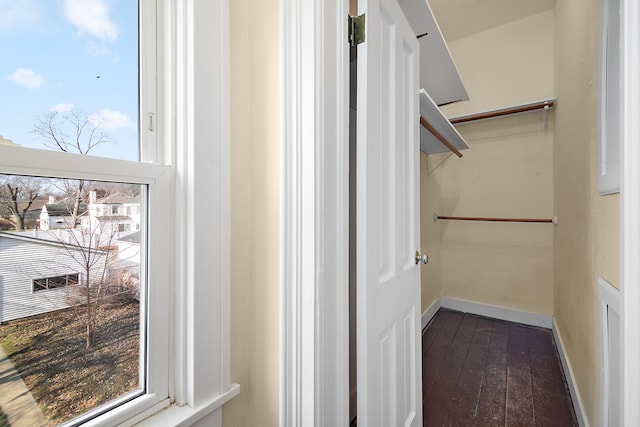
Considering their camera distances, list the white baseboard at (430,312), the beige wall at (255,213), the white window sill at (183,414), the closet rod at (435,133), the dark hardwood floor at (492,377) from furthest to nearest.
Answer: the white baseboard at (430,312)
the closet rod at (435,133)
the dark hardwood floor at (492,377)
the beige wall at (255,213)
the white window sill at (183,414)

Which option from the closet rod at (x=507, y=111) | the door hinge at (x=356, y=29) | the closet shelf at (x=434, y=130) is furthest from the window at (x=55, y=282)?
the closet rod at (x=507, y=111)

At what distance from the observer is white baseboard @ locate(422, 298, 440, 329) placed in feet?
7.98

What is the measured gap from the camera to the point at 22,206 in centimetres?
48

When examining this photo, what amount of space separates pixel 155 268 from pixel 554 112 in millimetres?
3160

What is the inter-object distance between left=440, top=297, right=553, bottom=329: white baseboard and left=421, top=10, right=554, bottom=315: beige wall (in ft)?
0.17

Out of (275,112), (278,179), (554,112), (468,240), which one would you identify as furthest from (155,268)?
(554,112)

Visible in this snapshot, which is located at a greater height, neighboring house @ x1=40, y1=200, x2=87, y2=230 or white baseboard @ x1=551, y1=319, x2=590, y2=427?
neighboring house @ x1=40, y1=200, x2=87, y2=230

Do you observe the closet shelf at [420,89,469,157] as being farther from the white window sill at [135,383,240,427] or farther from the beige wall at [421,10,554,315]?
the white window sill at [135,383,240,427]

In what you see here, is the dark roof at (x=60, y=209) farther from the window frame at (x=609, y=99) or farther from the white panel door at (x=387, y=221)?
the window frame at (x=609, y=99)

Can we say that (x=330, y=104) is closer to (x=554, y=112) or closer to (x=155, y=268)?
(x=155, y=268)

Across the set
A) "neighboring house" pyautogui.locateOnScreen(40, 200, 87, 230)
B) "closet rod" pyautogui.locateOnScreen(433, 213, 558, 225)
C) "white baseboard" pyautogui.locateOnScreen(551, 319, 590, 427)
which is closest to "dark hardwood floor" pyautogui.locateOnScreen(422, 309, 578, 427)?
"white baseboard" pyautogui.locateOnScreen(551, 319, 590, 427)

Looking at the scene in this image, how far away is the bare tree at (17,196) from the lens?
46 centimetres

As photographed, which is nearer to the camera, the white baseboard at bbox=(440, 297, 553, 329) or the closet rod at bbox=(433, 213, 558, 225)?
the closet rod at bbox=(433, 213, 558, 225)

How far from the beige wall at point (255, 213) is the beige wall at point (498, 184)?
Result: 1980 mm
